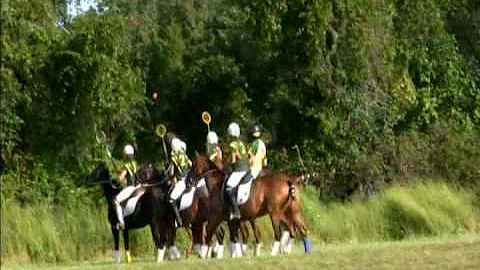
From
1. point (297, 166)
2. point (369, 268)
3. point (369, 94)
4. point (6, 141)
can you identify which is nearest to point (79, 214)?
point (6, 141)

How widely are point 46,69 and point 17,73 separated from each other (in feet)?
A: 3.66

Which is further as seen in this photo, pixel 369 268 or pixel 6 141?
pixel 6 141

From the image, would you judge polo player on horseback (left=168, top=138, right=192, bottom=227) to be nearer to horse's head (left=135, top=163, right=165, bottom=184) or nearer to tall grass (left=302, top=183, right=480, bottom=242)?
horse's head (left=135, top=163, right=165, bottom=184)

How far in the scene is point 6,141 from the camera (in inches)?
1273

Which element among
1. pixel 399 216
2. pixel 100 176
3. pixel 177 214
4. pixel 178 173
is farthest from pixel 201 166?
pixel 399 216

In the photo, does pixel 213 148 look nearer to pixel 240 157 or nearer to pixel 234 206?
pixel 240 157

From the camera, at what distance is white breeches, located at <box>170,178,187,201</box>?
946 inches

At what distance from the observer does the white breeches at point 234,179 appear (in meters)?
23.1

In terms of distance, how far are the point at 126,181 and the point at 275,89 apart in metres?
12.8

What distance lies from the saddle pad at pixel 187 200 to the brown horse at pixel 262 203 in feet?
1.44

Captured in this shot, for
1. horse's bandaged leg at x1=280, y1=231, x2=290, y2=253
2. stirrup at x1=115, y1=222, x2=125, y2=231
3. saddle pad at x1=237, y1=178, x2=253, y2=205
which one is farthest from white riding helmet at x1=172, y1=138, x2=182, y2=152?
horse's bandaged leg at x1=280, y1=231, x2=290, y2=253

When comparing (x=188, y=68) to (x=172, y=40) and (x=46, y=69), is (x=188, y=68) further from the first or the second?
(x=46, y=69)

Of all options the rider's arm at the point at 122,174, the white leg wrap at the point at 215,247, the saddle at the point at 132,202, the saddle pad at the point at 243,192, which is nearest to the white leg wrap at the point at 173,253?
the white leg wrap at the point at 215,247

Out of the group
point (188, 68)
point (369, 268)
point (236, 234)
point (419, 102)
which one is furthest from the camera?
point (188, 68)
